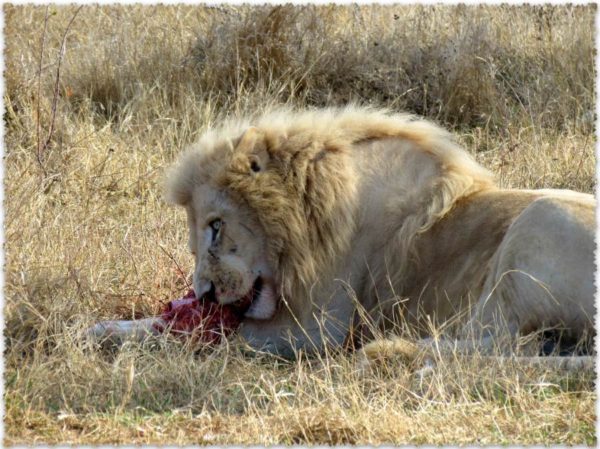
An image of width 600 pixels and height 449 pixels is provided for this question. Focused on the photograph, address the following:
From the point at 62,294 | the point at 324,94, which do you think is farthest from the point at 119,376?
the point at 324,94

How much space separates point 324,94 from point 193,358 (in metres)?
4.05

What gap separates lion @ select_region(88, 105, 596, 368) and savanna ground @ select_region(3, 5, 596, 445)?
9.8 inches

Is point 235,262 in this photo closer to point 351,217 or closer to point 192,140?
point 351,217

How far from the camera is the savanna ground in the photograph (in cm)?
366

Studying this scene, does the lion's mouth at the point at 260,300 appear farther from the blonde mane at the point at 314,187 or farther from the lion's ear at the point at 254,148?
the lion's ear at the point at 254,148

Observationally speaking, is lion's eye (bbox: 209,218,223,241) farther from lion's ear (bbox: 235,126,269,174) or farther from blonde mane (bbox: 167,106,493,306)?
lion's ear (bbox: 235,126,269,174)

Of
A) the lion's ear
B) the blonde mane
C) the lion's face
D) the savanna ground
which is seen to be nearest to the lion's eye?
the lion's face

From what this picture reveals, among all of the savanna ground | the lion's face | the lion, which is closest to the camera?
the savanna ground

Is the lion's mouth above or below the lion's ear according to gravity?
below

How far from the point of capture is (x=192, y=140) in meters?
7.34

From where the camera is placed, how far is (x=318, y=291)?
4.51m

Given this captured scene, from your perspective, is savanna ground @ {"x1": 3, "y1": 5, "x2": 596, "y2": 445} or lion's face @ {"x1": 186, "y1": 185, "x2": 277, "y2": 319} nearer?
savanna ground @ {"x1": 3, "y1": 5, "x2": 596, "y2": 445}

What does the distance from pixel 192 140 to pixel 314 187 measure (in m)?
2.90

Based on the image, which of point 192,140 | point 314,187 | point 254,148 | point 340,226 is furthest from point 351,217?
point 192,140
